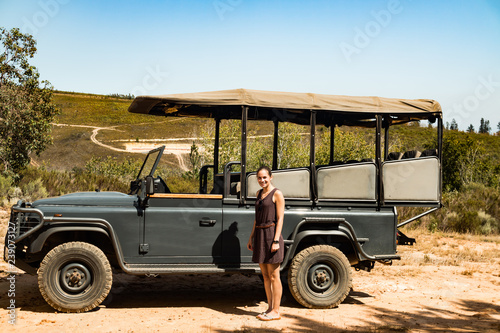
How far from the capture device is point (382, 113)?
694cm

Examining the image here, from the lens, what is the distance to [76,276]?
19.8 feet

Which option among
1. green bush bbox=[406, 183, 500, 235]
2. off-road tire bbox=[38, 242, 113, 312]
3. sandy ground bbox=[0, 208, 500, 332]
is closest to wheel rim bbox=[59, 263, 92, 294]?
off-road tire bbox=[38, 242, 113, 312]

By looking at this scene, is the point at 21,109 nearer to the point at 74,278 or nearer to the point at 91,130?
the point at 74,278

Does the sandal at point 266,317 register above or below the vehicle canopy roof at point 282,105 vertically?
below

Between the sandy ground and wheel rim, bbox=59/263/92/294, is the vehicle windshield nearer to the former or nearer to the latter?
wheel rim, bbox=59/263/92/294

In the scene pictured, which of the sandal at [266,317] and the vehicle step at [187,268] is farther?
the vehicle step at [187,268]

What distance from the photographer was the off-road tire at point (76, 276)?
596cm

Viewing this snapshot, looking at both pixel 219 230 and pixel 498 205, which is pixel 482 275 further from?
pixel 498 205

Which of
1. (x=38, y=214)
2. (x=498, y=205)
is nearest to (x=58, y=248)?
(x=38, y=214)

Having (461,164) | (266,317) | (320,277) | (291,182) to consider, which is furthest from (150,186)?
(461,164)

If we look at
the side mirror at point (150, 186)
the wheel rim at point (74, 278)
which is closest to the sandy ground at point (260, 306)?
the wheel rim at point (74, 278)

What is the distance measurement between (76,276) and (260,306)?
8.10ft

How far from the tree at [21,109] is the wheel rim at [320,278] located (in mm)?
13681

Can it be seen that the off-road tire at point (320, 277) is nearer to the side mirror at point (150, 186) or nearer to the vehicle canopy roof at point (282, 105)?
the vehicle canopy roof at point (282, 105)
